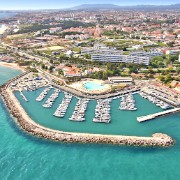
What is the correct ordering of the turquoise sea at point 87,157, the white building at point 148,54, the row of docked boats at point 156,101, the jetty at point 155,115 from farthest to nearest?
the white building at point 148,54 < the row of docked boats at point 156,101 < the jetty at point 155,115 < the turquoise sea at point 87,157

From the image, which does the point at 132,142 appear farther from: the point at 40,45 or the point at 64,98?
the point at 40,45

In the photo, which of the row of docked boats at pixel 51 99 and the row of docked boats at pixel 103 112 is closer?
the row of docked boats at pixel 103 112

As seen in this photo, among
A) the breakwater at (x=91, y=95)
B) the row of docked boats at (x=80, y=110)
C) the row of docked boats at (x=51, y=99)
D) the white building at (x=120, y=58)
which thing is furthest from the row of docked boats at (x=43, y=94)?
the white building at (x=120, y=58)

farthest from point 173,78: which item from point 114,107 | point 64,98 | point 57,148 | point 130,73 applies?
point 57,148

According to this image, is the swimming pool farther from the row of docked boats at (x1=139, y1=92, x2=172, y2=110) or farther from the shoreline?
the shoreline

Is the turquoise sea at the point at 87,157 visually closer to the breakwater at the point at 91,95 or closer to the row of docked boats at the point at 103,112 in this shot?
the row of docked boats at the point at 103,112

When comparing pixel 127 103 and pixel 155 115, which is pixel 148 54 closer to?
pixel 127 103
